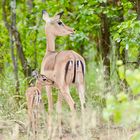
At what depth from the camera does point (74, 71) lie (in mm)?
5250

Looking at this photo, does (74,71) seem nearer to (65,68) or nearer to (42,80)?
(65,68)

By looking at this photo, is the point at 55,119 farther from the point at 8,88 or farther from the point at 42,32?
the point at 42,32

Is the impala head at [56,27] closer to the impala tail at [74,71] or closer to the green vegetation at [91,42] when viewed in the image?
the impala tail at [74,71]

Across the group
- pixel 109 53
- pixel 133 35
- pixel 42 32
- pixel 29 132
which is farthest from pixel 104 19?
pixel 29 132

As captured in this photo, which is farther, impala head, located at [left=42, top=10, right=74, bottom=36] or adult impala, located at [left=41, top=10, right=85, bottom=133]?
impala head, located at [left=42, top=10, right=74, bottom=36]

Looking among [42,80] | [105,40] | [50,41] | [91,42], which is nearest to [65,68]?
[42,80]

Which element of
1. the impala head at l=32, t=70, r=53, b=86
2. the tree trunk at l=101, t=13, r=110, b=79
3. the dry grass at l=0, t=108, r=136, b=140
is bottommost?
the dry grass at l=0, t=108, r=136, b=140

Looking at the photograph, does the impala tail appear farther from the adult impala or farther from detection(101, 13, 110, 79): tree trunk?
detection(101, 13, 110, 79): tree trunk

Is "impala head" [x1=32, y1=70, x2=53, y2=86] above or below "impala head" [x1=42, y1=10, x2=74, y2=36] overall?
below

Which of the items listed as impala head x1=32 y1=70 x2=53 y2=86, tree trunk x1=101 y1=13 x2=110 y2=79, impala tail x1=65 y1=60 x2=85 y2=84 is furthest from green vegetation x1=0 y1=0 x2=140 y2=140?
impala head x1=32 y1=70 x2=53 y2=86

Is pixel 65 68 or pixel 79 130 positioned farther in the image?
pixel 79 130

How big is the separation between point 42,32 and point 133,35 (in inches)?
138

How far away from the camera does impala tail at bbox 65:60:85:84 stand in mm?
5230

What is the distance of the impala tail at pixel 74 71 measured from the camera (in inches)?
206
